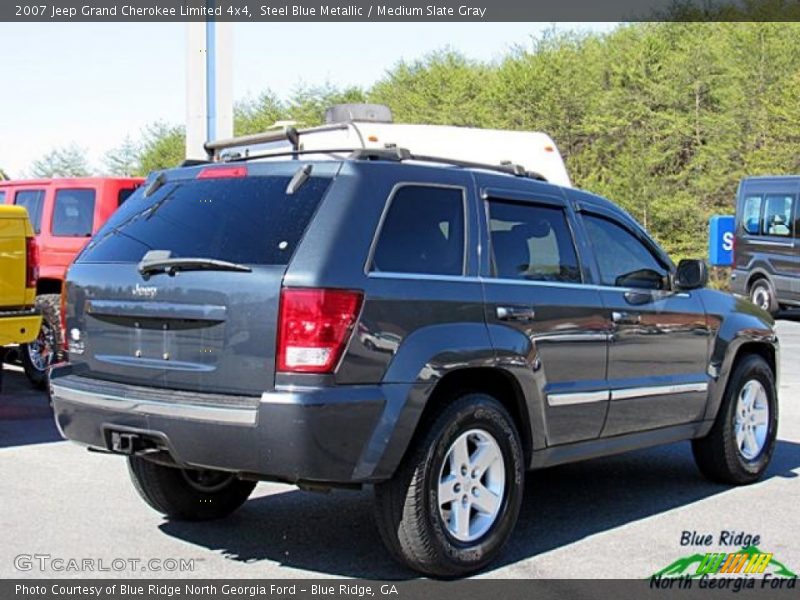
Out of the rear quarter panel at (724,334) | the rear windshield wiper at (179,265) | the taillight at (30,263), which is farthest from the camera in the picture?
the taillight at (30,263)

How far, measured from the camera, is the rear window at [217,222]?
478 centimetres

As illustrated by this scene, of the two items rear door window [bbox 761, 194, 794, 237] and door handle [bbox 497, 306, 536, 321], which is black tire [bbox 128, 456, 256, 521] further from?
rear door window [bbox 761, 194, 794, 237]

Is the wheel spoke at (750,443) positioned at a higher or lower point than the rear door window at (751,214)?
lower

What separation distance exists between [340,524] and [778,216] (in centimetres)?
1716

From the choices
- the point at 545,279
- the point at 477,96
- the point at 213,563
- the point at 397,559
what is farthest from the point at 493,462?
the point at 477,96

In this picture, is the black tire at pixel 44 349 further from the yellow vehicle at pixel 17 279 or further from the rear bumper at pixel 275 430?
the rear bumper at pixel 275 430

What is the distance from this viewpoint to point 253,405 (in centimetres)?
452

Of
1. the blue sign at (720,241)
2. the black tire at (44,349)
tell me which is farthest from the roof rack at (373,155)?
the blue sign at (720,241)

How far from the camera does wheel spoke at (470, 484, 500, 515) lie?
5113 millimetres

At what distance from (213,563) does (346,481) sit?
102 cm

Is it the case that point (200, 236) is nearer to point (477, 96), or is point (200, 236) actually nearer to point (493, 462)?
point (493, 462)

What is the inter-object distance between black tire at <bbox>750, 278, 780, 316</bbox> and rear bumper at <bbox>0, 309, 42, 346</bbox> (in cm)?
1574

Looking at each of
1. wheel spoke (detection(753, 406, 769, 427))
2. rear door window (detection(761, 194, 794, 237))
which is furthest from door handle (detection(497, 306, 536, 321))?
rear door window (detection(761, 194, 794, 237))

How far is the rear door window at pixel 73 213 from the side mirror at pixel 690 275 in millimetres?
7507
